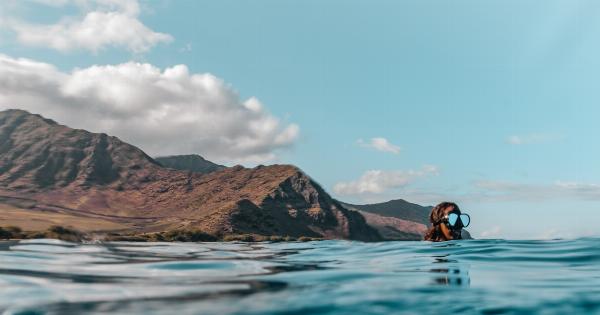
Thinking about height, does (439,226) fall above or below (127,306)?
above

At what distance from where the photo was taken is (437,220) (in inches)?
773

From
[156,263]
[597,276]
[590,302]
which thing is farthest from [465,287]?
[156,263]

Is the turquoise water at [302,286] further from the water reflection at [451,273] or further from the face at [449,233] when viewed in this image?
the face at [449,233]

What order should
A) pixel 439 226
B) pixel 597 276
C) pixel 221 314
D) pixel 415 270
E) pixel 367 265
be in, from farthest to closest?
pixel 439 226
pixel 367 265
pixel 415 270
pixel 597 276
pixel 221 314

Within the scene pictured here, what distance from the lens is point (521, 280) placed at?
12.0 meters

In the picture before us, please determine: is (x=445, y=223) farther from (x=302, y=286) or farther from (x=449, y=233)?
(x=302, y=286)

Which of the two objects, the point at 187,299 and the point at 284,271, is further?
the point at 284,271

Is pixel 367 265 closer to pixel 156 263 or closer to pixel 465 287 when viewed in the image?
pixel 465 287

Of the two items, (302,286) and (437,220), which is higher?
(437,220)

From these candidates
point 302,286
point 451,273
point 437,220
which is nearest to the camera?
point 302,286

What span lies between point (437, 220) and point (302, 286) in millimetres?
10352

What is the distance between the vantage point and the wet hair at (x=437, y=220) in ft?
62.3

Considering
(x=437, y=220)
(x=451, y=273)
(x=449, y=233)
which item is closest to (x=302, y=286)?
(x=451, y=273)

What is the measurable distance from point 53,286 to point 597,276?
13.2m
